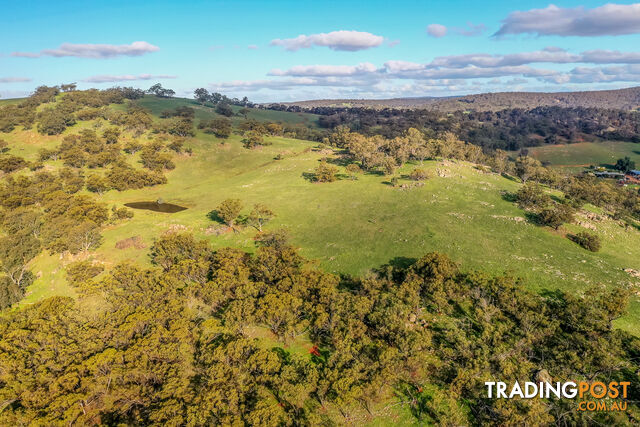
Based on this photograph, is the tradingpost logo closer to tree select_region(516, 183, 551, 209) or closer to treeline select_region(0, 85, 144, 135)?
tree select_region(516, 183, 551, 209)

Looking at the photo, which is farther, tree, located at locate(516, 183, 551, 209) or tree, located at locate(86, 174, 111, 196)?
tree, located at locate(86, 174, 111, 196)

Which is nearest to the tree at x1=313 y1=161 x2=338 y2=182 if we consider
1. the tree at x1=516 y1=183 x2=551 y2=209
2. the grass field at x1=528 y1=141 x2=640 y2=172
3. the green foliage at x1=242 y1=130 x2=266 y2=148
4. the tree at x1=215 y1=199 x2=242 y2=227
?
the tree at x1=215 y1=199 x2=242 y2=227

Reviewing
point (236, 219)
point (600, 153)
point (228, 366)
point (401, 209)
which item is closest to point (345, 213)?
point (401, 209)

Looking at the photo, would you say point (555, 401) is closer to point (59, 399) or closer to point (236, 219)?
point (59, 399)

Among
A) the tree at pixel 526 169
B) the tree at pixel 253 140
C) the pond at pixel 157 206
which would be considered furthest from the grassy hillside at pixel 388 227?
the tree at pixel 253 140

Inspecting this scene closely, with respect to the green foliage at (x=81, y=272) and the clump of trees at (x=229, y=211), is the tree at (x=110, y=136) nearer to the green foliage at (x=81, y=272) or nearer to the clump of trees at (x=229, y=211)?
the green foliage at (x=81, y=272)

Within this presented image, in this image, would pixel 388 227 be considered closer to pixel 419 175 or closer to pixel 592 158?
pixel 419 175

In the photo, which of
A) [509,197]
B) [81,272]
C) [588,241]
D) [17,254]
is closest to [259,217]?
[81,272]

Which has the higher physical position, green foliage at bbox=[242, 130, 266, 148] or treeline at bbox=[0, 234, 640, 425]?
green foliage at bbox=[242, 130, 266, 148]
